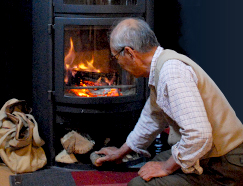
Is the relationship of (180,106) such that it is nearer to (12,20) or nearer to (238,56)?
(238,56)

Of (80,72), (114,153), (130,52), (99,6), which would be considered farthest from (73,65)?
(130,52)

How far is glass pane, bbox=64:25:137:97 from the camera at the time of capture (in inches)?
76.0

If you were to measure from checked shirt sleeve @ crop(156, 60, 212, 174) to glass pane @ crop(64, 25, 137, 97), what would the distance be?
0.85 metres

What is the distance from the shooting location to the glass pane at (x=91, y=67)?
1.93m

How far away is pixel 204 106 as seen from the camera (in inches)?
47.3

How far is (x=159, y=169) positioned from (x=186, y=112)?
312 millimetres

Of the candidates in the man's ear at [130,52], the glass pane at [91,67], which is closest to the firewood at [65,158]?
the glass pane at [91,67]

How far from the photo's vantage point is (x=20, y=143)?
1.87m

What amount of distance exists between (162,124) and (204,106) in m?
0.38

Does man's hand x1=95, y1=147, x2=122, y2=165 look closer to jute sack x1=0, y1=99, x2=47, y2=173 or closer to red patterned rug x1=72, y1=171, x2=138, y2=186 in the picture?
red patterned rug x1=72, y1=171, x2=138, y2=186

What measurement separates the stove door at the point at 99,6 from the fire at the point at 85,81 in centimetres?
20

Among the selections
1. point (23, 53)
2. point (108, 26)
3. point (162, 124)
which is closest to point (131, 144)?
point (162, 124)

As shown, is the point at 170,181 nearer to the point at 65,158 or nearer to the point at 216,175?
the point at 216,175

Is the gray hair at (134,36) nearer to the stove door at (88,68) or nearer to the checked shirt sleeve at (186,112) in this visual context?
the checked shirt sleeve at (186,112)
